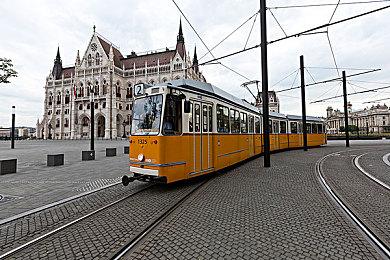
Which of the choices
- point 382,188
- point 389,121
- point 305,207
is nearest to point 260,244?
point 305,207

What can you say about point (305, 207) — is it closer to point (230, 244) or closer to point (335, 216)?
point (335, 216)

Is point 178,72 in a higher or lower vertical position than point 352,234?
Result: higher

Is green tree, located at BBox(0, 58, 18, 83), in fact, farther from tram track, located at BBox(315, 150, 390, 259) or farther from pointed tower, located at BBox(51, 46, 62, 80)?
pointed tower, located at BBox(51, 46, 62, 80)

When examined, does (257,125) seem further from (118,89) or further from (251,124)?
(118,89)

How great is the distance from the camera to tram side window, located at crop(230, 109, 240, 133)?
8170 millimetres

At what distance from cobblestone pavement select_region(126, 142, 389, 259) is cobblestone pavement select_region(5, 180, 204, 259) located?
39 cm

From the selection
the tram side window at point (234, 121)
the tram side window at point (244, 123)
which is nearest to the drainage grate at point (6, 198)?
the tram side window at point (234, 121)

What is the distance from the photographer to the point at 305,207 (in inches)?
157

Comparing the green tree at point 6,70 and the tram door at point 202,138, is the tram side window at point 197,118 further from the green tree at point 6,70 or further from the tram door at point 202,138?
the green tree at point 6,70

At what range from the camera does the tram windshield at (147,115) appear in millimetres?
5197

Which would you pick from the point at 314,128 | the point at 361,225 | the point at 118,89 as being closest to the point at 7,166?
the point at 361,225

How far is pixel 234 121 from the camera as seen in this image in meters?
8.45

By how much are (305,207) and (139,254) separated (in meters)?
3.39

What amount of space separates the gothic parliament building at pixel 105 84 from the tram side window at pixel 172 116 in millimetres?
52526
